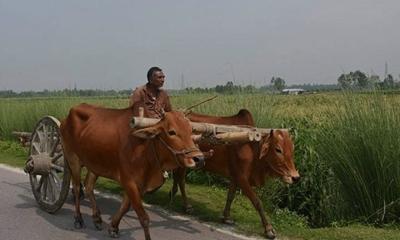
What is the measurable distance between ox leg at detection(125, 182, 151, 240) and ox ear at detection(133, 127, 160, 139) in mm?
593

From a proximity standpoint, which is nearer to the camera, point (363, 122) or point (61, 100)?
point (363, 122)

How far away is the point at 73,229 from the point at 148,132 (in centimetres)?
213

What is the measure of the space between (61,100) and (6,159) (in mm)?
4944

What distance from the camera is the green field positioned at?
6.83 meters

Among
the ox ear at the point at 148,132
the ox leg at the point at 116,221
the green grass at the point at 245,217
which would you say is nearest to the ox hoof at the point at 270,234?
the green grass at the point at 245,217

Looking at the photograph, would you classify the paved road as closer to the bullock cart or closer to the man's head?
the bullock cart

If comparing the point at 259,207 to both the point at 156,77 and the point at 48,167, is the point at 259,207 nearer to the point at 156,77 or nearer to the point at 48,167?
the point at 156,77

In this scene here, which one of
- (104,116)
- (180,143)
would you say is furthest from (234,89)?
(180,143)

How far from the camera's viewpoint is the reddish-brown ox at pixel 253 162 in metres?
6.12

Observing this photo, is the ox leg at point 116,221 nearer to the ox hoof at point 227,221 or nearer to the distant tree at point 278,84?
the ox hoof at point 227,221

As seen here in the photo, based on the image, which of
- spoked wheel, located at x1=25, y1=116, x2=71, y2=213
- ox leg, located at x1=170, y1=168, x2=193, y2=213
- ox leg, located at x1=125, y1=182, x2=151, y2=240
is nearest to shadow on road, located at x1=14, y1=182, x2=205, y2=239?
spoked wheel, located at x1=25, y1=116, x2=71, y2=213

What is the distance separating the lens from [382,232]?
614 cm

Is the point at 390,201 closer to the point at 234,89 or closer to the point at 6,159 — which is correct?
the point at 234,89

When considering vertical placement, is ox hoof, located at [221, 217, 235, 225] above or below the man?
below
